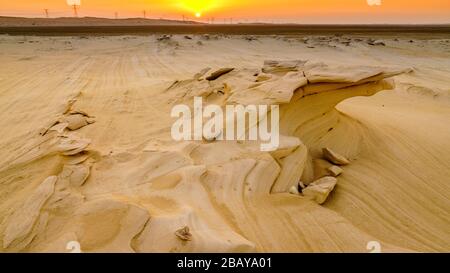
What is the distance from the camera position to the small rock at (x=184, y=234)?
72.2 inches

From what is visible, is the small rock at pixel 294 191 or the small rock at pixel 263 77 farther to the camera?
the small rock at pixel 263 77

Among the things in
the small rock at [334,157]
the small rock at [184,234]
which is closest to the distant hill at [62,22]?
the small rock at [334,157]

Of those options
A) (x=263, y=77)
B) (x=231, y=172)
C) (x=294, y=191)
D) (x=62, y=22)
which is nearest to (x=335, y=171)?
(x=294, y=191)

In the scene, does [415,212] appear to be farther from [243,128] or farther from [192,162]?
[192,162]

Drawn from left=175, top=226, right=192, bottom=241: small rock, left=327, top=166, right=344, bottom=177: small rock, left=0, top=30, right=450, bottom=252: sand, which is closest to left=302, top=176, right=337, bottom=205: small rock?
left=0, top=30, right=450, bottom=252: sand

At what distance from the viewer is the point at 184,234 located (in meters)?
1.85

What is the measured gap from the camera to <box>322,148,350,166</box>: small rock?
11.3 feet

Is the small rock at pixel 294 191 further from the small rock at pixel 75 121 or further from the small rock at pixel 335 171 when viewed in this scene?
the small rock at pixel 75 121

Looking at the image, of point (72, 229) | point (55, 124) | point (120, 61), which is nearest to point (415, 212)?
point (72, 229)

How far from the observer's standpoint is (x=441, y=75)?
8.54 meters

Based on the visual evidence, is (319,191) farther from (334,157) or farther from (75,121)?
(75,121)

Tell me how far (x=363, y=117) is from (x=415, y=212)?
6.61 feet

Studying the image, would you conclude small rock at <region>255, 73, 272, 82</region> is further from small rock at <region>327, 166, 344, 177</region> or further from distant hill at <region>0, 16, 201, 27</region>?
distant hill at <region>0, 16, 201, 27</region>

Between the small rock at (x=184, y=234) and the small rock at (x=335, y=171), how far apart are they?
1.86m
